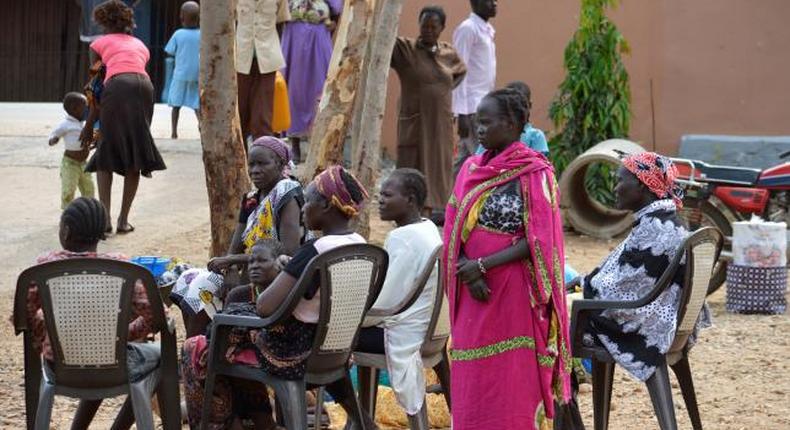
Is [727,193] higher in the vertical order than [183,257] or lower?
higher

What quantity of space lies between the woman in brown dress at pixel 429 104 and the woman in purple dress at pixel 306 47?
1.25 m

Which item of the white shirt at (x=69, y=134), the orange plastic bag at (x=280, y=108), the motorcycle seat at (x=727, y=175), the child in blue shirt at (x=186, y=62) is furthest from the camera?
the child in blue shirt at (x=186, y=62)

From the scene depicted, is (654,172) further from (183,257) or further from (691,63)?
(691,63)

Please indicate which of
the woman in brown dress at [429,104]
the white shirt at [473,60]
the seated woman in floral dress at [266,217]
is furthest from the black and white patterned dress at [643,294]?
the white shirt at [473,60]

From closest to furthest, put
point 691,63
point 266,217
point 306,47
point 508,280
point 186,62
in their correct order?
point 508,280
point 266,217
point 306,47
point 186,62
point 691,63

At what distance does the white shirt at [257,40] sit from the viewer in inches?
419

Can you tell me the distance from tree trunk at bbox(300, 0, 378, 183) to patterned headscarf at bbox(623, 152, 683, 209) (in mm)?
2639

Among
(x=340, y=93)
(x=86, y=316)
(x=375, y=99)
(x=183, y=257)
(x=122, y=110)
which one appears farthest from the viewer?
(x=122, y=110)

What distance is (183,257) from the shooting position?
10.1m

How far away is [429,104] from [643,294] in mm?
5409

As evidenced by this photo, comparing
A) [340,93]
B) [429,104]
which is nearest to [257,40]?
[429,104]

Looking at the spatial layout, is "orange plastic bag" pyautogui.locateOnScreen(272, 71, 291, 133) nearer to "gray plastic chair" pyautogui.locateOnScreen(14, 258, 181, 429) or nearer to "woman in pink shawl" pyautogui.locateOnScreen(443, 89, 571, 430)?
"woman in pink shawl" pyautogui.locateOnScreen(443, 89, 571, 430)

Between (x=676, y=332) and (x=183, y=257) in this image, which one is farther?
(x=183, y=257)

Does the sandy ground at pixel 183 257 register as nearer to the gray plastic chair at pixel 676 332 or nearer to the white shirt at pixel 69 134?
the white shirt at pixel 69 134
